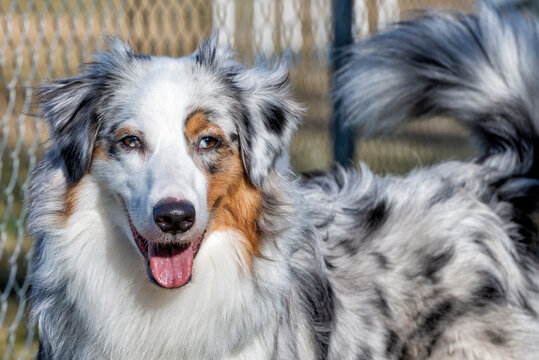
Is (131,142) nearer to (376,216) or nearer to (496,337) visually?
(376,216)

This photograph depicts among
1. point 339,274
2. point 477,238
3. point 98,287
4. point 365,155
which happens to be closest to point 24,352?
point 98,287

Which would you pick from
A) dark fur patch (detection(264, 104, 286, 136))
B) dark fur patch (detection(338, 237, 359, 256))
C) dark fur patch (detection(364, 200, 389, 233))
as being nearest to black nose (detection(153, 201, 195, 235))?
dark fur patch (detection(264, 104, 286, 136))

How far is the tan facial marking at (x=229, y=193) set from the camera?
123 inches

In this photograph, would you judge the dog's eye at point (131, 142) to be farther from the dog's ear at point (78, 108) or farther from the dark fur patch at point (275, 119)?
the dark fur patch at point (275, 119)

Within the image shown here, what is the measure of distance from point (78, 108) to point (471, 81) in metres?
1.83

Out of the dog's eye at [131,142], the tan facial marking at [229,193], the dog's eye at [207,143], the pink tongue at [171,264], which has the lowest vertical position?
the pink tongue at [171,264]

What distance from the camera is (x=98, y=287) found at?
A: 320 cm

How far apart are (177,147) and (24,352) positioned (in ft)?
6.99

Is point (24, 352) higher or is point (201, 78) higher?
point (201, 78)

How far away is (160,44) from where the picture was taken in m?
5.27

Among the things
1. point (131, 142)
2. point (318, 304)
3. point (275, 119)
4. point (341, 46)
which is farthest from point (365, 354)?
point (341, 46)

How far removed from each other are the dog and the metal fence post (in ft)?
4.38

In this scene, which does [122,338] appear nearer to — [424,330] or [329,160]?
[424,330]

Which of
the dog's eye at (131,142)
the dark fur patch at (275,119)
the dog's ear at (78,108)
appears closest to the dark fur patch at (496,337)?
the dark fur patch at (275,119)
